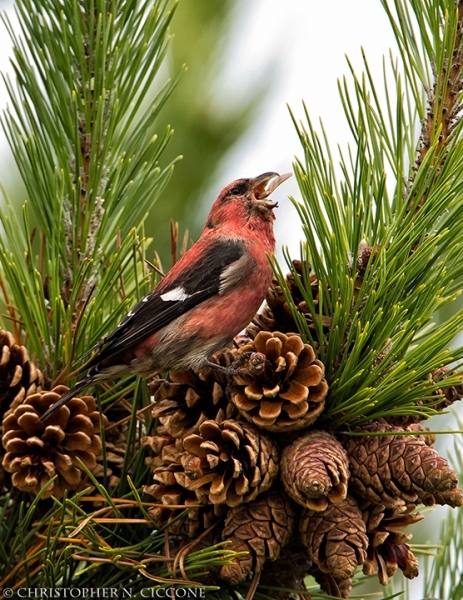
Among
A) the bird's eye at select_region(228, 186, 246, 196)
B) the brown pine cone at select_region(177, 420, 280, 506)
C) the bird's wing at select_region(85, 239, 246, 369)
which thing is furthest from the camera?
the bird's eye at select_region(228, 186, 246, 196)

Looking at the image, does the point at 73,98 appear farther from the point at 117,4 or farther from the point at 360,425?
the point at 360,425

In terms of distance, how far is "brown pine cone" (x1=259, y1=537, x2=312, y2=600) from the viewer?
161cm

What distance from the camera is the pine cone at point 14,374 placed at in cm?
179

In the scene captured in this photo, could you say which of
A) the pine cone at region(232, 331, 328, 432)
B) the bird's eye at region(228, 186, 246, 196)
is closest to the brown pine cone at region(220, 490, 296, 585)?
the pine cone at region(232, 331, 328, 432)

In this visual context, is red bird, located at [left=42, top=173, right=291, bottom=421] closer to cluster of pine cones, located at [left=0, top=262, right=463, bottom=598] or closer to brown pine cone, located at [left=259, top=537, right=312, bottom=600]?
cluster of pine cones, located at [left=0, top=262, right=463, bottom=598]

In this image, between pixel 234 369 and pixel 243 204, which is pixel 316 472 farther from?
pixel 243 204

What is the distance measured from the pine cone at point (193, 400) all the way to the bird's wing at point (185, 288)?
1.03 ft

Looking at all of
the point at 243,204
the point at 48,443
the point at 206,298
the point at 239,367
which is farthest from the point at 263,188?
the point at 48,443

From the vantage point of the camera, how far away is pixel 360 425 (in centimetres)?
162

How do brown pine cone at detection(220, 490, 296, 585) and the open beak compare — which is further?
the open beak

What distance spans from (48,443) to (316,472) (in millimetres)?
727

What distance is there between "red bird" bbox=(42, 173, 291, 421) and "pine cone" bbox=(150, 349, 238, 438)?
0.07 metres

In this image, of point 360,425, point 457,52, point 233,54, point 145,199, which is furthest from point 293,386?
point 233,54

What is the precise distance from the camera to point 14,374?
70.9 inches
